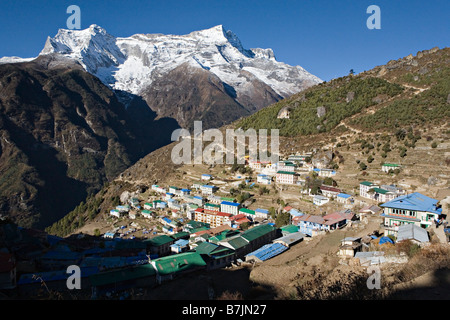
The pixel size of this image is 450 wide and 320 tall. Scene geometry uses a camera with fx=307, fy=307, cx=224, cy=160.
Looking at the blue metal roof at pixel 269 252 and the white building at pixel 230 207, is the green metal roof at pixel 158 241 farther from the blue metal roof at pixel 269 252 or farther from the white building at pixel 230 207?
the blue metal roof at pixel 269 252

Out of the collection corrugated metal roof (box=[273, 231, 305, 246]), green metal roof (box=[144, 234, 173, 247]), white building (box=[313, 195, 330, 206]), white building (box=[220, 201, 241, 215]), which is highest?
white building (box=[313, 195, 330, 206])

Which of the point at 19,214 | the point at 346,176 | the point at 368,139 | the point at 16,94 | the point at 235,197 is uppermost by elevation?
the point at 16,94

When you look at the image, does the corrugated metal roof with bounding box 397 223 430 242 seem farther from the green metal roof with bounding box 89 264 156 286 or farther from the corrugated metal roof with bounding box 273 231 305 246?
the green metal roof with bounding box 89 264 156 286

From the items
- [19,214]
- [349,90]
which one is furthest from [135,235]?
[19,214]

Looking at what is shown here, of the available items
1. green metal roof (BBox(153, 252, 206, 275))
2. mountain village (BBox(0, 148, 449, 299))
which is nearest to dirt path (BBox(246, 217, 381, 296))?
mountain village (BBox(0, 148, 449, 299))

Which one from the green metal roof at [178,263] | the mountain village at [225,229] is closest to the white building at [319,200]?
the mountain village at [225,229]

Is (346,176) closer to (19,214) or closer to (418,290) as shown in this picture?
(418,290)

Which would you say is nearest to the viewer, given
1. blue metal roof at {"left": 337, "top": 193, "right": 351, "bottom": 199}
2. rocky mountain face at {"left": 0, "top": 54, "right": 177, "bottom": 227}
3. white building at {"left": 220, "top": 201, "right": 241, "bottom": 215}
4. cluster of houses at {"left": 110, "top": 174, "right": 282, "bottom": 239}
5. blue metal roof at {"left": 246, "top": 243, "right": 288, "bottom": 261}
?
blue metal roof at {"left": 246, "top": 243, "right": 288, "bottom": 261}
